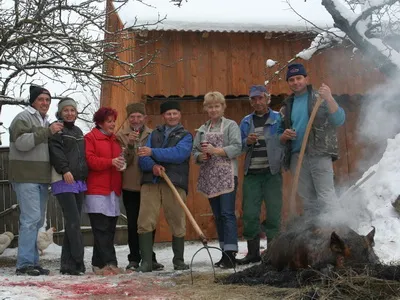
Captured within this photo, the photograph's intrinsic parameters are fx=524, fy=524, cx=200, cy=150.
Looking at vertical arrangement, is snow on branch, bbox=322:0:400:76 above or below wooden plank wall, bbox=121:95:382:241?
above

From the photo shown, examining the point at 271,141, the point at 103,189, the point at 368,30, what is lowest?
the point at 103,189

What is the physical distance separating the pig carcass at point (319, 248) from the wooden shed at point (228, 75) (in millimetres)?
4391

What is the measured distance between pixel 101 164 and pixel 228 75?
14.8ft

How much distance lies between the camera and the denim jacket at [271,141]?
606cm

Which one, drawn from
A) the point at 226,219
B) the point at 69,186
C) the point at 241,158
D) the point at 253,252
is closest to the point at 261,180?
the point at 226,219

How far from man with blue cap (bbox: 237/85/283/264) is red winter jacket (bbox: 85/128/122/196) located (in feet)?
5.02

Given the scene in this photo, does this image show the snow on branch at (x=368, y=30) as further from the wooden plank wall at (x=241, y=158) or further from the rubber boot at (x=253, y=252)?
the wooden plank wall at (x=241, y=158)

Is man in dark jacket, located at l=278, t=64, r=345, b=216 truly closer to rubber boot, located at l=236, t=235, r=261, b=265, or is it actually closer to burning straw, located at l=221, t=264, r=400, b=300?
rubber boot, located at l=236, t=235, r=261, b=265

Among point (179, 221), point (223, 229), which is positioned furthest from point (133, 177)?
point (223, 229)

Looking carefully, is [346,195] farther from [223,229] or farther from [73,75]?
[73,75]

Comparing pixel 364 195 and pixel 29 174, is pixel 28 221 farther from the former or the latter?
pixel 364 195

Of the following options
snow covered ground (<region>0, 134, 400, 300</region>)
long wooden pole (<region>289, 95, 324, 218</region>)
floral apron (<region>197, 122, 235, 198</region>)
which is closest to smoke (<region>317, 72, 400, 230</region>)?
snow covered ground (<region>0, 134, 400, 300</region>)

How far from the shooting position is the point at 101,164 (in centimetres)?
584

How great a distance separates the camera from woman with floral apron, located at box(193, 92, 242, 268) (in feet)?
19.5
